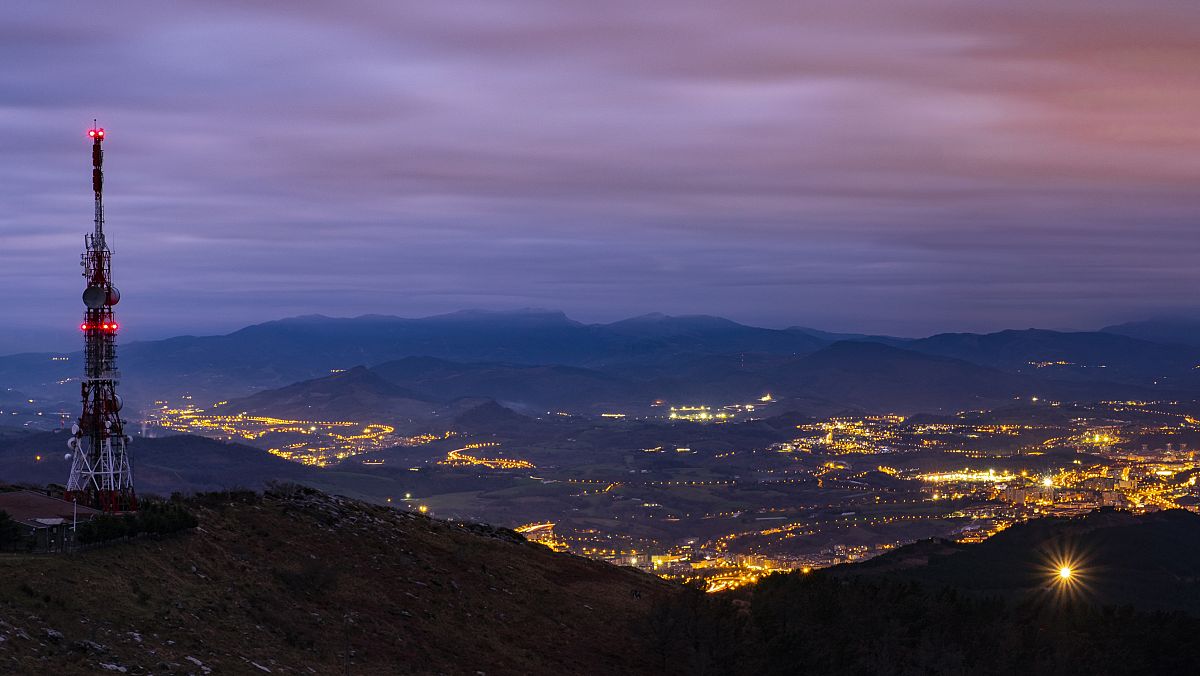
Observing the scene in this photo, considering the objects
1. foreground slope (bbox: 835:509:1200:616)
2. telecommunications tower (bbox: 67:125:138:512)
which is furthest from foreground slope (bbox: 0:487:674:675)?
foreground slope (bbox: 835:509:1200:616)

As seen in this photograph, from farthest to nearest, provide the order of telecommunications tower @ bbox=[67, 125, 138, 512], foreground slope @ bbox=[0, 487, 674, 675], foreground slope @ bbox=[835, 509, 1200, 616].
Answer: foreground slope @ bbox=[835, 509, 1200, 616]
telecommunications tower @ bbox=[67, 125, 138, 512]
foreground slope @ bbox=[0, 487, 674, 675]

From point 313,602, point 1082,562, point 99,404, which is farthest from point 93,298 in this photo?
→ point 1082,562

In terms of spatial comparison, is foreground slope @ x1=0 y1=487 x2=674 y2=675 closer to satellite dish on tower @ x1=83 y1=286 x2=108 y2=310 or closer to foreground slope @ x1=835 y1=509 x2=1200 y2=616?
satellite dish on tower @ x1=83 y1=286 x2=108 y2=310

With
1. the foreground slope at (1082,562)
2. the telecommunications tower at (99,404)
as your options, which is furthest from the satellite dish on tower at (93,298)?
the foreground slope at (1082,562)

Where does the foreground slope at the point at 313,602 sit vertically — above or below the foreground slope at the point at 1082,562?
above

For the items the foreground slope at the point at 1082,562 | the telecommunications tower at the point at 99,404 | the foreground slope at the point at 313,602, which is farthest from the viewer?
the foreground slope at the point at 1082,562

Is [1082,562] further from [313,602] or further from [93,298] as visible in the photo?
[93,298]

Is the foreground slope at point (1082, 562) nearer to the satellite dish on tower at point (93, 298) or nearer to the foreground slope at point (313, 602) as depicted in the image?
the foreground slope at point (313, 602)
